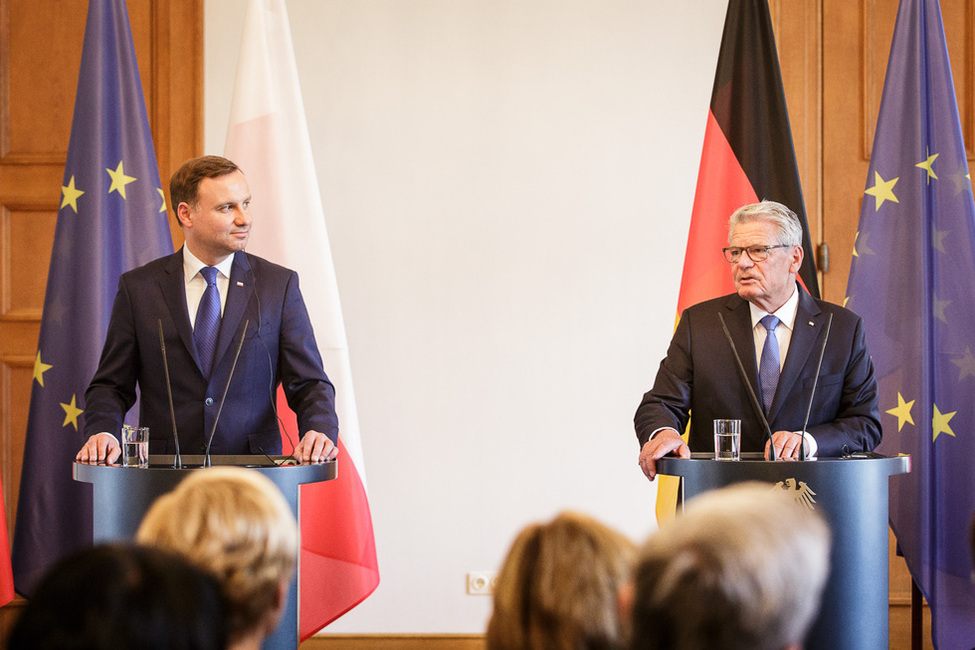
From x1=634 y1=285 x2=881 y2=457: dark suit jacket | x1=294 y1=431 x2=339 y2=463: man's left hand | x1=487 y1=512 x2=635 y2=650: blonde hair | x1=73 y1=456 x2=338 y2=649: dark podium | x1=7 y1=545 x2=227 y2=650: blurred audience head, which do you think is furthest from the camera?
x1=634 y1=285 x2=881 y2=457: dark suit jacket

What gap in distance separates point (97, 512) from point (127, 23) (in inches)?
90.2

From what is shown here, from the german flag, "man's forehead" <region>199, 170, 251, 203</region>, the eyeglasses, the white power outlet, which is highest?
the german flag

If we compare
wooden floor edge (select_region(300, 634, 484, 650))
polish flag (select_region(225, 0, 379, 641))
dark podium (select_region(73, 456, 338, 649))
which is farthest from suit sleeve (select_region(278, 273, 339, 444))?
wooden floor edge (select_region(300, 634, 484, 650))

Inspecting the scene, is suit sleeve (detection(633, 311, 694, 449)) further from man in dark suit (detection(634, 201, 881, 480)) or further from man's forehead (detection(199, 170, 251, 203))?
man's forehead (detection(199, 170, 251, 203))

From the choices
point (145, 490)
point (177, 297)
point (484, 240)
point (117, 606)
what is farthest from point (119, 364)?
point (117, 606)

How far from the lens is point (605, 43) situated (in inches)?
180

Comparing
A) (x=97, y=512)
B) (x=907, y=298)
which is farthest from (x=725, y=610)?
(x=907, y=298)

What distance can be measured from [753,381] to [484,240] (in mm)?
1794

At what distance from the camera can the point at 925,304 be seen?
3.68 metres

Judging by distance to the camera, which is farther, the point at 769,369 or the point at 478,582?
the point at 478,582

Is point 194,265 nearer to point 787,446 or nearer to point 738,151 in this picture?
point 787,446

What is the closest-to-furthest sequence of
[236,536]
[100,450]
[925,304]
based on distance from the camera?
1. [236,536]
2. [100,450]
3. [925,304]

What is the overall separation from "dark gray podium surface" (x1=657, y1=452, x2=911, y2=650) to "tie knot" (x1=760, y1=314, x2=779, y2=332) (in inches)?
27.5

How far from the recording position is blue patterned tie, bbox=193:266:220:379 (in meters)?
3.03
